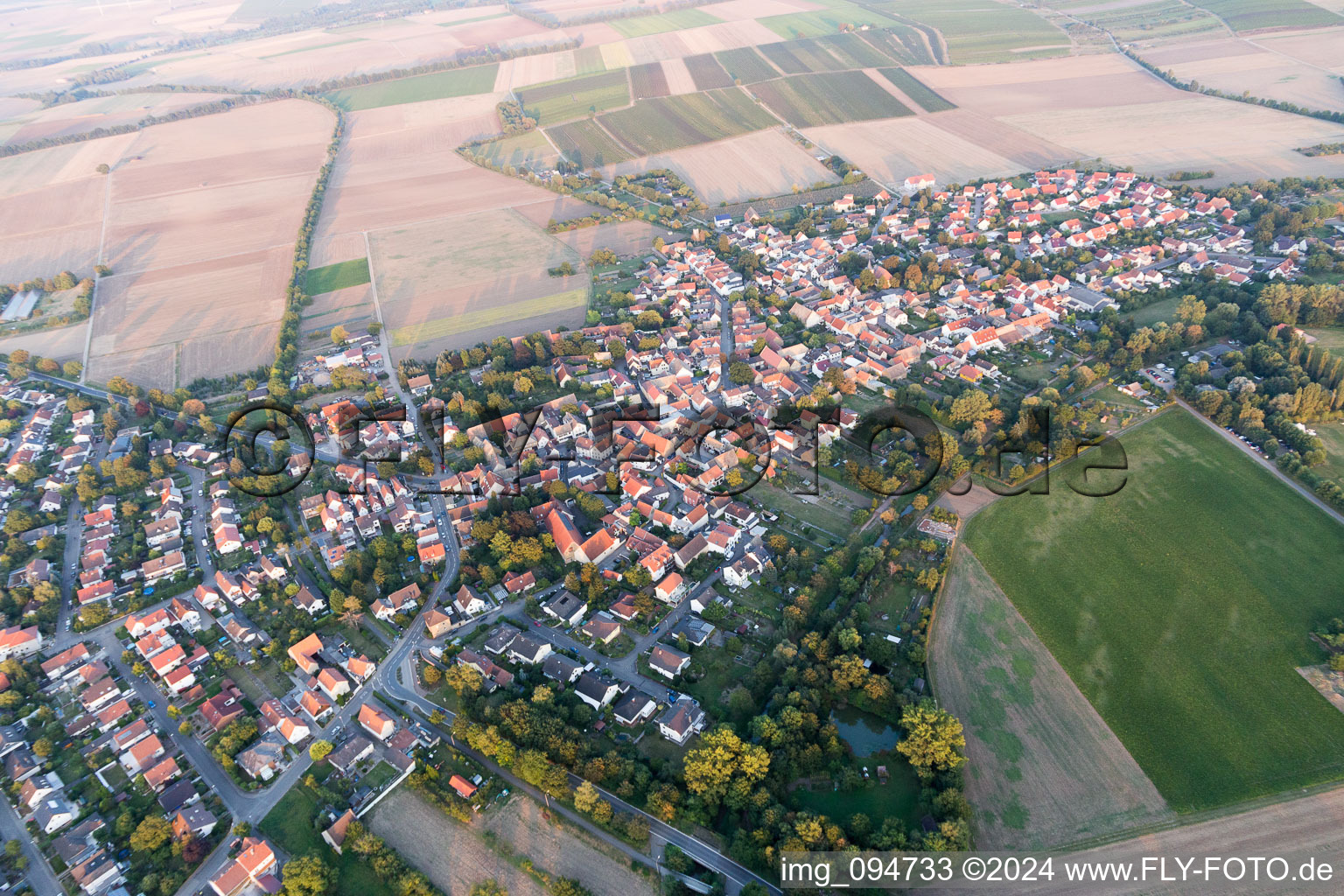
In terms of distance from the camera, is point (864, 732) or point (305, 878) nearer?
point (305, 878)

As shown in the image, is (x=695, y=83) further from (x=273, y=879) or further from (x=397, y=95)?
(x=273, y=879)

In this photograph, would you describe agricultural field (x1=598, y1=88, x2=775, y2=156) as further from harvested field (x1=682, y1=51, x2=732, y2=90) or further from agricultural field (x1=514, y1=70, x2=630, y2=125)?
agricultural field (x1=514, y1=70, x2=630, y2=125)

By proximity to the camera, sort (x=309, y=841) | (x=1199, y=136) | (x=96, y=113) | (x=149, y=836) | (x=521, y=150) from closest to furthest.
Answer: (x=149, y=836), (x=309, y=841), (x=1199, y=136), (x=521, y=150), (x=96, y=113)

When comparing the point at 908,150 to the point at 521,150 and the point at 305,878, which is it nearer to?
the point at 521,150

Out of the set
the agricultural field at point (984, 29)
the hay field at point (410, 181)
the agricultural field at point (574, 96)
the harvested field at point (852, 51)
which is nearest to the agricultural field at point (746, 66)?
the harvested field at point (852, 51)

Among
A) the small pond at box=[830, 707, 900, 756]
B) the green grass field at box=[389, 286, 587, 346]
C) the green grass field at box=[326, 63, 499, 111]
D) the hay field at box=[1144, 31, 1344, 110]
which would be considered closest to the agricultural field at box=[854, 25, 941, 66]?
the hay field at box=[1144, 31, 1344, 110]

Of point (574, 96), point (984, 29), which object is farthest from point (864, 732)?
point (984, 29)
